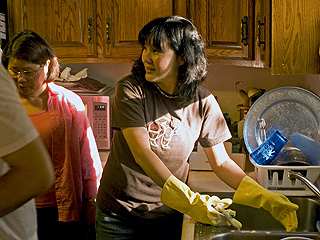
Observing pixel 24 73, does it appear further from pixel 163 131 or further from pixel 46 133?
pixel 163 131

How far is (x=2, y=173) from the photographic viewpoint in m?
0.97

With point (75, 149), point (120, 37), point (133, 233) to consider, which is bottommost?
point (133, 233)

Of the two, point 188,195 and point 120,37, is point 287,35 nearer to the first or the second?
point 188,195

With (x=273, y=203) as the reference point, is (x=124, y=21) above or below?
above

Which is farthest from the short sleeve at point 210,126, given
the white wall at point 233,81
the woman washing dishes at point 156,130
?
the white wall at point 233,81

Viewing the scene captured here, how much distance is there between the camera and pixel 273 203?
1535mm

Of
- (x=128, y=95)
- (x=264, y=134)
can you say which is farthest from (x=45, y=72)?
(x=264, y=134)

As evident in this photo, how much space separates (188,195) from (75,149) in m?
1.03

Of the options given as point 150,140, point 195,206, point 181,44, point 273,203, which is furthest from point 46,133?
point 273,203

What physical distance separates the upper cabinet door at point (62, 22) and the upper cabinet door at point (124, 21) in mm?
67

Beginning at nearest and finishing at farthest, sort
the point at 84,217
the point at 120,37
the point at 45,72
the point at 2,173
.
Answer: the point at 2,173 → the point at 45,72 → the point at 84,217 → the point at 120,37

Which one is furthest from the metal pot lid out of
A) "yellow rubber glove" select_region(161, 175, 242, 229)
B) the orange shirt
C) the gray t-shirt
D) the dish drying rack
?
the orange shirt

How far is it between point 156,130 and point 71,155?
835 millimetres

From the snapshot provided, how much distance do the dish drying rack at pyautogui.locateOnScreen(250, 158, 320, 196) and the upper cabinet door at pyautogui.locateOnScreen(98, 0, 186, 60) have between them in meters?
1.11
